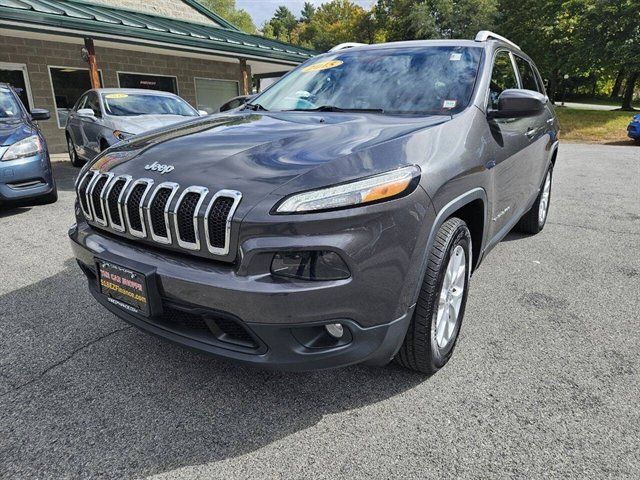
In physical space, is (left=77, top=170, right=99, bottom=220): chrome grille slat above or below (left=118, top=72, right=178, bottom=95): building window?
below

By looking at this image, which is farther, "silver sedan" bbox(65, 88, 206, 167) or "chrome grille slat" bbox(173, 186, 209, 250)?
"silver sedan" bbox(65, 88, 206, 167)

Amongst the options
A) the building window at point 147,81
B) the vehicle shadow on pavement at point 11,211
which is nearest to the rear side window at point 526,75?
the vehicle shadow on pavement at point 11,211

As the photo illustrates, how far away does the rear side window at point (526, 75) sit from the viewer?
12.7 feet

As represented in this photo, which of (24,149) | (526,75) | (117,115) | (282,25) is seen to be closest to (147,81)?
(117,115)

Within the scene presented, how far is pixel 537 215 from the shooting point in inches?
186

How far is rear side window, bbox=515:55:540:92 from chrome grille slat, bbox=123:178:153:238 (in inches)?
124

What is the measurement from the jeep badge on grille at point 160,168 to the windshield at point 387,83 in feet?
4.07

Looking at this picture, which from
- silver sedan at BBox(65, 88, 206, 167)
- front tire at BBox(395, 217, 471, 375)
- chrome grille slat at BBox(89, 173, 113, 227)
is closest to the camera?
front tire at BBox(395, 217, 471, 375)

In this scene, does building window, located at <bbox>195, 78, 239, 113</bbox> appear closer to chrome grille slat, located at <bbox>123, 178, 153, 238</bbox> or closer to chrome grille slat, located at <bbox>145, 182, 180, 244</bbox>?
chrome grille slat, located at <bbox>123, 178, 153, 238</bbox>

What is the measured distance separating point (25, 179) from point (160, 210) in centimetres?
455

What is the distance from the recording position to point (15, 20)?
8875 mm

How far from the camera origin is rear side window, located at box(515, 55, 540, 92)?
3.88 m

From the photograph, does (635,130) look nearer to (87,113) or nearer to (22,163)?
(87,113)

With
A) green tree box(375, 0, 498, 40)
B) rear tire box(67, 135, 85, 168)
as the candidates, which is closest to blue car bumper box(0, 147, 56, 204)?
rear tire box(67, 135, 85, 168)
